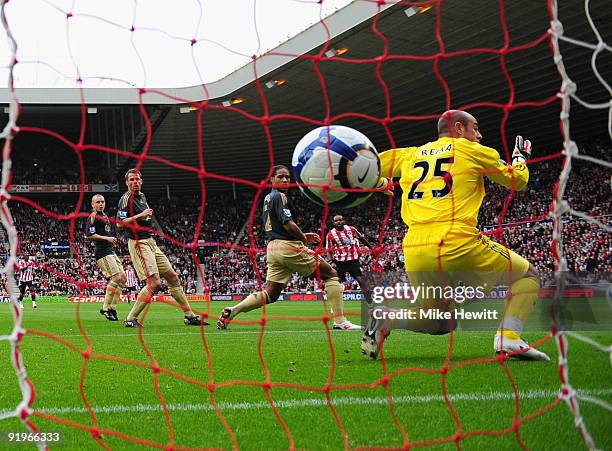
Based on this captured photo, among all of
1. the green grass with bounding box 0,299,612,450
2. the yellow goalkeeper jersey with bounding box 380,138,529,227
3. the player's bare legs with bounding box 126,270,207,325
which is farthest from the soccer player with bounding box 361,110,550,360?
the player's bare legs with bounding box 126,270,207,325

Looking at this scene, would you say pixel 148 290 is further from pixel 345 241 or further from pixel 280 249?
pixel 345 241

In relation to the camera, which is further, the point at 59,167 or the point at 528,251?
the point at 59,167

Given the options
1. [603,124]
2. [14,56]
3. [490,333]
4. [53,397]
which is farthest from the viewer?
[603,124]

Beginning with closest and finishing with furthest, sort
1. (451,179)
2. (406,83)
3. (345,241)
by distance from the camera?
(451,179) → (345,241) → (406,83)

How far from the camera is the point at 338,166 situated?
4.55m

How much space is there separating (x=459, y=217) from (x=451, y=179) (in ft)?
0.88

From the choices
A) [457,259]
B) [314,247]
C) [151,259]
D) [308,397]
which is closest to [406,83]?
[314,247]

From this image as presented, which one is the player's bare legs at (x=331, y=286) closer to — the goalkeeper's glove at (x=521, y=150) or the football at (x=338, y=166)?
the goalkeeper's glove at (x=521, y=150)

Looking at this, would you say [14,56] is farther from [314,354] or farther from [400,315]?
[314,354]

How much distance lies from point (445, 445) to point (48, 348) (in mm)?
5244

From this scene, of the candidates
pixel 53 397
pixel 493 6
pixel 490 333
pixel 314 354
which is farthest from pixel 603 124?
pixel 53 397

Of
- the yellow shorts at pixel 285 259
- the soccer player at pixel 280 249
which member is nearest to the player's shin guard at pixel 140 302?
the soccer player at pixel 280 249

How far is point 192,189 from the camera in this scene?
41.5m

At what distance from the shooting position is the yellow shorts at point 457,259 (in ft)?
16.1
